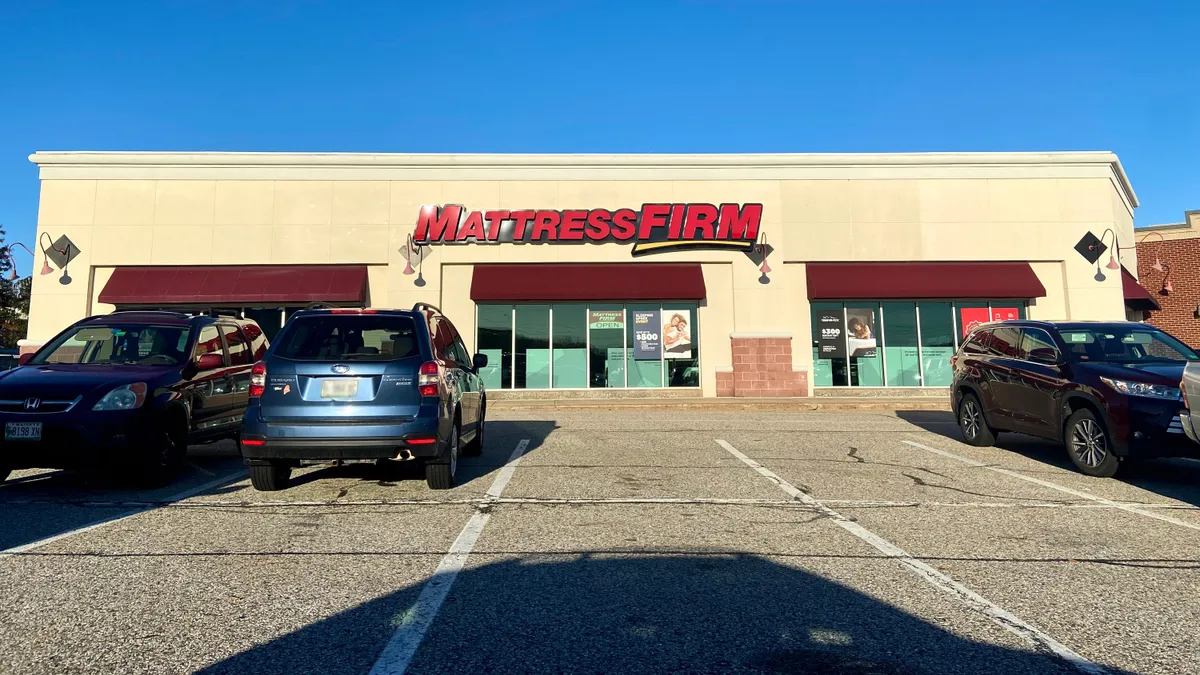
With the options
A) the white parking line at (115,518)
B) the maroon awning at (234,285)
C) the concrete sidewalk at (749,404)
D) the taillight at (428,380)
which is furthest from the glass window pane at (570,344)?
the taillight at (428,380)

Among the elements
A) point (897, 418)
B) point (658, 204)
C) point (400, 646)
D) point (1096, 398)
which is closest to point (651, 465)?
point (1096, 398)

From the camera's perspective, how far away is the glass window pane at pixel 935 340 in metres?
20.5

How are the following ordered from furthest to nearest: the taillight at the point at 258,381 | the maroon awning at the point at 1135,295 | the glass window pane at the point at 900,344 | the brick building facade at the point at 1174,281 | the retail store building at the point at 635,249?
1. the brick building facade at the point at 1174,281
2. the maroon awning at the point at 1135,295
3. the glass window pane at the point at 900,344
4. the retail store building at the point at 635,249
5. the taillight at the point at 258,381

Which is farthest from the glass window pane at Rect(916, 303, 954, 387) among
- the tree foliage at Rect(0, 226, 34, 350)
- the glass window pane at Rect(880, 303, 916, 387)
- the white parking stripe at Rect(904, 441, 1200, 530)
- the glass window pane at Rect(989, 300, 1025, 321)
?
the tree foliage at Rect(0, 226, 34, 350)

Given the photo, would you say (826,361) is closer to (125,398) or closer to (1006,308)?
(1006,308)

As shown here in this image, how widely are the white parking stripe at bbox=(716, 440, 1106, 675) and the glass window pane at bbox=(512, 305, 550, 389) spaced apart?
A: 14.3 metres

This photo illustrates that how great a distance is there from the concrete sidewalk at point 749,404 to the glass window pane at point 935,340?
7.93 ft

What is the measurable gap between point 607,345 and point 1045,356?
12.8 m

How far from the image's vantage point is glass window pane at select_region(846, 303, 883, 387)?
20.4 meters

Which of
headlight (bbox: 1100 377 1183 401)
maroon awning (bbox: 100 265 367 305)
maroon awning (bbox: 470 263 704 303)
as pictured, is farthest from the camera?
maroon awning (bbox: 470 263 704 303)

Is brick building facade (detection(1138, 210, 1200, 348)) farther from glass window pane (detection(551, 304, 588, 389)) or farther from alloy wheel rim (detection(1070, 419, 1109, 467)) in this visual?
alloy wheel rim (detection(1070, 419, 1109, 467))

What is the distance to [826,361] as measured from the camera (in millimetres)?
20406

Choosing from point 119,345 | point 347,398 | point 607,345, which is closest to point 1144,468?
point 347,398

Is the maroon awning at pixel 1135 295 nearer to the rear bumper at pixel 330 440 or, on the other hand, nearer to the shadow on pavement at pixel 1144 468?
the shadow on pavement at pixel 1144 468
